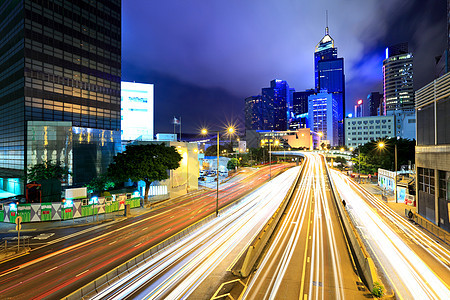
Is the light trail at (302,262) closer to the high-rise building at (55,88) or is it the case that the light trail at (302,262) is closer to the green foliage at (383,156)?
the green foliage at (383,156)

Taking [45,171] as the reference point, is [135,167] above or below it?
above

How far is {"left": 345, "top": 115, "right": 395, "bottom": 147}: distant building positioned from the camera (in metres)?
141

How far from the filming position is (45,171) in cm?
4188

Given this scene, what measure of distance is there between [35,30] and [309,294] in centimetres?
6819

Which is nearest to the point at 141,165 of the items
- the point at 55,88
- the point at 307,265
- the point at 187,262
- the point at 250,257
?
the point at 187,262

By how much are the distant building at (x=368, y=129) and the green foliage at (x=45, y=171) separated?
15685 centimetres

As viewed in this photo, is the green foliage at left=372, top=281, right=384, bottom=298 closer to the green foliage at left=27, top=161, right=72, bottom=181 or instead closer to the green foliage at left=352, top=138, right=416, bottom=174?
the green foliage at left=27, top=161, right=72, bottom=181

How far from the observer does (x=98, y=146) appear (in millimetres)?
53156

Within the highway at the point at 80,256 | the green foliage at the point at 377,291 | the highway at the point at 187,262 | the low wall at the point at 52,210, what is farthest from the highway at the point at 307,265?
the low wall at the point at 52,210

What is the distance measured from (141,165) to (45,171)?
20154 millimetres

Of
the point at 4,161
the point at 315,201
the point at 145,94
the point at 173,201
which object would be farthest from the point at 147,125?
the point at 315,201

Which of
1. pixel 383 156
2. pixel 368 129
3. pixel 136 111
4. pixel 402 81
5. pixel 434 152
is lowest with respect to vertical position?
pixel 383 156

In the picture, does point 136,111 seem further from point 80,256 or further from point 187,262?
point 187,262

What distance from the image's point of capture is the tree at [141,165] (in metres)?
38.2
